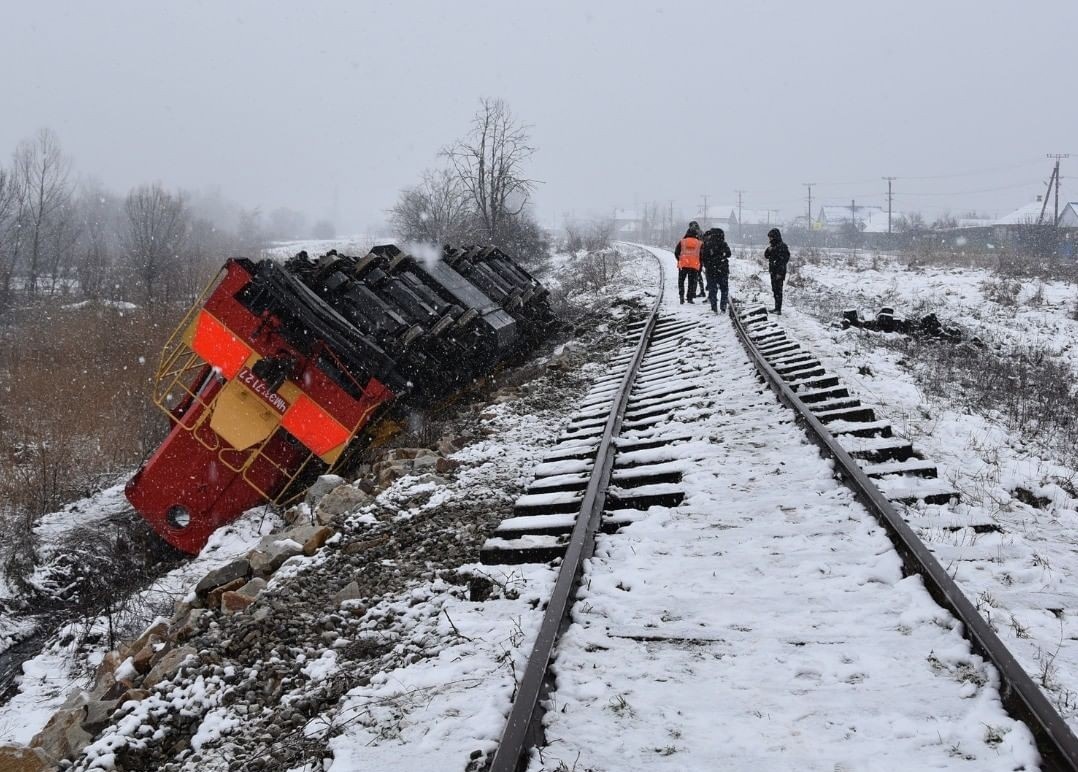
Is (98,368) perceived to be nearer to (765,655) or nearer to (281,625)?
(281,625)

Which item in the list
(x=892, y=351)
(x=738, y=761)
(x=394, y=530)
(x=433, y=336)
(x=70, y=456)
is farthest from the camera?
(x=70, y=456)

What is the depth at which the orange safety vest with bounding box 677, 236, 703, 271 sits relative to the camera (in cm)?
1427

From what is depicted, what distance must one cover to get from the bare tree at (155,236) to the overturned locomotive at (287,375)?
79.8 ft

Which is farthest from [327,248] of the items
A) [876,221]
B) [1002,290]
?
[876,221]

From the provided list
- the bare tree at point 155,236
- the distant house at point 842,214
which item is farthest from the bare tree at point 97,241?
the distant house at point 842,214

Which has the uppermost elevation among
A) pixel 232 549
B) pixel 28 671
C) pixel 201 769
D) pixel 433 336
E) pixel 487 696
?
pixel 433 336

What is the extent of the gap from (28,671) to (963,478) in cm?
729

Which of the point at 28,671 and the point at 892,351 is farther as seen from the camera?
the point at 892,351

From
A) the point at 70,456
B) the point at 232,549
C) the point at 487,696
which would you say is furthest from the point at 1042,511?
the point at 70,456

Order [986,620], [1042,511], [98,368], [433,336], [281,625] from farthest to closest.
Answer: [98,368]
[433,336]
[1042,511]
[281,625]
[986,620]

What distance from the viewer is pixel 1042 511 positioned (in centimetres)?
463

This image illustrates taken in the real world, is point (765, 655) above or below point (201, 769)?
above

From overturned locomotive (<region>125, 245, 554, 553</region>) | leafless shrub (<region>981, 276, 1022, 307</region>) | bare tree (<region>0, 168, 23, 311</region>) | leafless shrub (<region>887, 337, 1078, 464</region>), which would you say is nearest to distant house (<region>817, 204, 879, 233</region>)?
leafless shrub (<region>981, 276, 1022, 307</region>)

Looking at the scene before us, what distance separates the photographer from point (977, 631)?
2688 mm
